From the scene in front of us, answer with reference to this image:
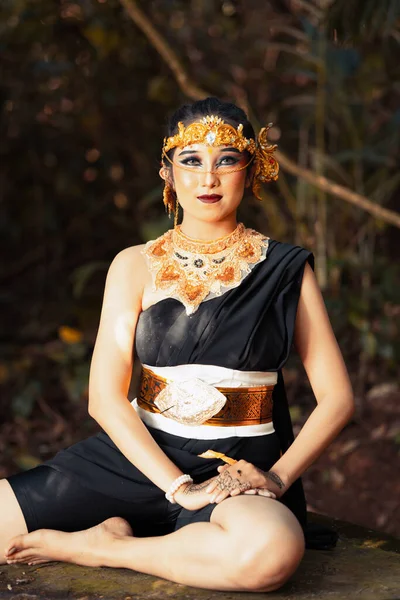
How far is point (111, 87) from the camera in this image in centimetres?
544

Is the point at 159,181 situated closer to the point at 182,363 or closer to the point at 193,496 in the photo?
the point at 182,363

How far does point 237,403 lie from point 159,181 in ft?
11.1

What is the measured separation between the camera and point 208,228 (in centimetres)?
249

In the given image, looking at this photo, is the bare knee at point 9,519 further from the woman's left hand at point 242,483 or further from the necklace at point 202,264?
the necklace at point 202,264

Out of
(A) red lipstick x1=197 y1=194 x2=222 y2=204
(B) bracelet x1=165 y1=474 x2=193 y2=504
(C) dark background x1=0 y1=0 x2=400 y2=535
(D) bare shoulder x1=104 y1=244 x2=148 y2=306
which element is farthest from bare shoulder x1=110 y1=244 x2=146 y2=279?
(C) dark background x1=0 y1=0 x2=400 y2=535

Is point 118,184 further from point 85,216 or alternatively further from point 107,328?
point 107,328

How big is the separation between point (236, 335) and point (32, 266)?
12.5ft

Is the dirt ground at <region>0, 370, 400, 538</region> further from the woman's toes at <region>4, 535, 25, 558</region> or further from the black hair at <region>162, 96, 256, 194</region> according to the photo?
the black hair at <region>162, 96, 256, 194</region>

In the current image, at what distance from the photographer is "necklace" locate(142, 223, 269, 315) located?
95.5 inches

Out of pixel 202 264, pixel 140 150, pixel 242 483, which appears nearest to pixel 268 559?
pixel 242 483

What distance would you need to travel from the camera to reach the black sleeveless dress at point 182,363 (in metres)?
2.38

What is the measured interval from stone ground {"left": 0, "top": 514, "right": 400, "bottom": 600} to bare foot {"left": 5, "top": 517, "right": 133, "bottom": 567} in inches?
1.3

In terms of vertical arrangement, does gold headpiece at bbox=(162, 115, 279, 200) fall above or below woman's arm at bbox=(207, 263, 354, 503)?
above

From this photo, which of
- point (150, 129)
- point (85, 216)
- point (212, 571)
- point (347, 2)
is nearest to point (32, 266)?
point (85, 216)
